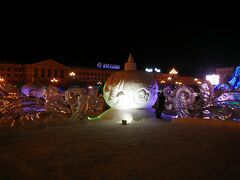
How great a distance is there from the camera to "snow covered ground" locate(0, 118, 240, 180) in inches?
171

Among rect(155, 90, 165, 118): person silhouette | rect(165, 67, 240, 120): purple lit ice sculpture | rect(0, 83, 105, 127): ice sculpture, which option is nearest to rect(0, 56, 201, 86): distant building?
rect(155, 90, 165, 118): person silhouette

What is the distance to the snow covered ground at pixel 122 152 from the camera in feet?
14.3

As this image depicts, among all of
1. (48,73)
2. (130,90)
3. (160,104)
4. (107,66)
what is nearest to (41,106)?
(130,90)

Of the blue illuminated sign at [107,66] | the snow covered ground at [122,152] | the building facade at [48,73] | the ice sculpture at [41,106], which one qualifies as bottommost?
the snow covered ground at [122,152]

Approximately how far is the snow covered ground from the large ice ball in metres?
1.75

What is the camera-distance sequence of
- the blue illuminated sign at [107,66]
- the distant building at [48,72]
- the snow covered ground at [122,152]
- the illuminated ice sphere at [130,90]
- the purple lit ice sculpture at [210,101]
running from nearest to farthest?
the snow covered ground at [122,152] < the purple lit ice sculpture at [210,101] < the illuminated ice sphere at [130,90] < the distant building at [48,72] < the blue illuminated sign at [107,66]

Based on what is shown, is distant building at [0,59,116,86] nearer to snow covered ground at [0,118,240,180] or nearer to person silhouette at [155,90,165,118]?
person silhouette at [155,90,165,118]

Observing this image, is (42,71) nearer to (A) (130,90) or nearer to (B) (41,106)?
(B) (41,106)

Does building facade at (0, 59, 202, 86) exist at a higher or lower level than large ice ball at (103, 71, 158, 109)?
higher

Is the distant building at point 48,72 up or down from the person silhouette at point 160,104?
up

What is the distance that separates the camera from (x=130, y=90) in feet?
34.7

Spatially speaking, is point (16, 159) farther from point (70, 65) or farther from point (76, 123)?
point (70, 65)

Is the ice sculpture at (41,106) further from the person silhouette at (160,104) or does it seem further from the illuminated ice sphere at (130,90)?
the person silhouette at (160,104)

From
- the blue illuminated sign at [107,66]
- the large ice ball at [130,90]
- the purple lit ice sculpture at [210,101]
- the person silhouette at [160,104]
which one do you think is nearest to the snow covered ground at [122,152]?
the purple lit ice sculpture at [210,101]
